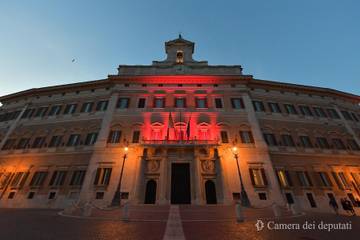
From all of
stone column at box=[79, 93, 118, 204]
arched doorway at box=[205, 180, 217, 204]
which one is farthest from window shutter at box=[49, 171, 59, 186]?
arched doorway at box=[205, 180, 217, 204]

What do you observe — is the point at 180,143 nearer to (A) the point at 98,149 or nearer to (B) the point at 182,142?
(B) the point at 182,142

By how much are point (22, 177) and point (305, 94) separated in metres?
37.8

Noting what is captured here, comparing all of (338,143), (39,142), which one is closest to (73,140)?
(39,142)

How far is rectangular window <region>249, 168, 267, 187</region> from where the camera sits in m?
16.5

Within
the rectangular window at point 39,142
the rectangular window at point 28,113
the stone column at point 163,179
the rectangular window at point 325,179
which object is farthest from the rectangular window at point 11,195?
the rectangular window at point 325,179

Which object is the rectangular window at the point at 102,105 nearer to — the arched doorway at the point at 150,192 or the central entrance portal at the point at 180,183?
the arched doorway at the point at 150,192

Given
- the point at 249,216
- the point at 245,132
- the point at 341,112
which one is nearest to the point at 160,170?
the point at 249,216

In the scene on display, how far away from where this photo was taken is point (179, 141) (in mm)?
17750

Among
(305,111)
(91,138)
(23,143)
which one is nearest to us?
(91,138)

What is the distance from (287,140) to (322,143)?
4613mm

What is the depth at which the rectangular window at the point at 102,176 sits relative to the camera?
16.5m

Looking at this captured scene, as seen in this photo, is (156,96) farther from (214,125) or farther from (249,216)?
(249,216)

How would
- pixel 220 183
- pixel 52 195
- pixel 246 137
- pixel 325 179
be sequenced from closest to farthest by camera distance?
pixel 220 183 → pixel 52 195 → pixel 325 179 → pixel 246 137

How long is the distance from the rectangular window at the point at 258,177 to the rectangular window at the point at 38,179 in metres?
21.7
